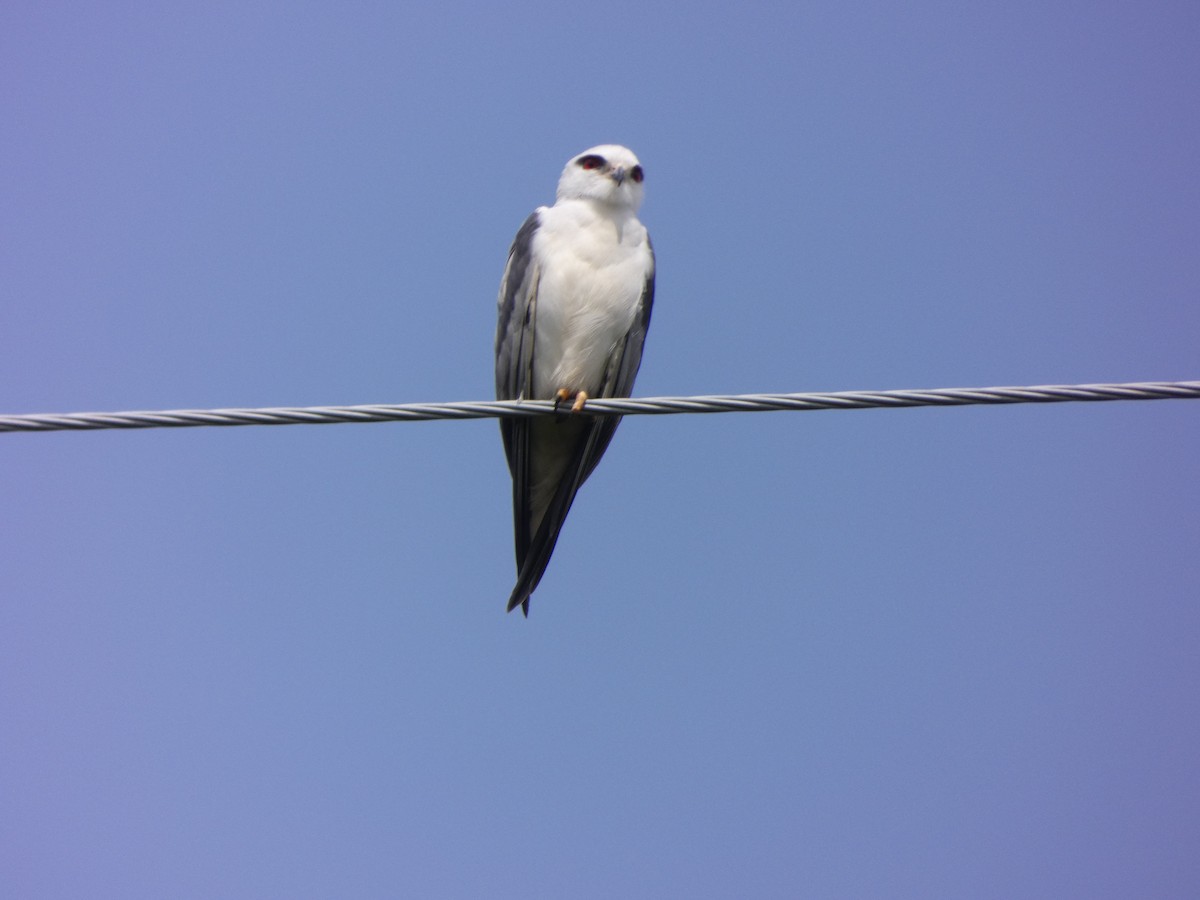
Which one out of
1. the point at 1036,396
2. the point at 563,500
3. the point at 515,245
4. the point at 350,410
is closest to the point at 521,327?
the point at 515,245

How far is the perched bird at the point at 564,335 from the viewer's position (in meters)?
5.67

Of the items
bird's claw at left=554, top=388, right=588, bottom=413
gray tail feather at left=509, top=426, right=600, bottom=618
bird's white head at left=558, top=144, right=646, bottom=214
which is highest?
bird's white head at left=558, top=144, right=646, bottom=214

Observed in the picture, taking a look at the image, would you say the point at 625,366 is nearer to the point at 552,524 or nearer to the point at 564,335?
the point at 564,335

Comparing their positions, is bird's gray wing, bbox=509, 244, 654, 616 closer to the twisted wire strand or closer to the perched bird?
the perched bird

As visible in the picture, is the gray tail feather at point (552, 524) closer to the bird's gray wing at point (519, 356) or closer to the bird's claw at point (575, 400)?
the bird's gray wing at point (519, 356)

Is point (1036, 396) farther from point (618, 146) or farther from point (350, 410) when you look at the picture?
point (618, 146)

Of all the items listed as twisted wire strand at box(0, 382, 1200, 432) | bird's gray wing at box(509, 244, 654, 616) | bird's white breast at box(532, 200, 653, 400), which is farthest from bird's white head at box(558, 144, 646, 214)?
twisted wire strand at box(0, 382, 1200, 432)

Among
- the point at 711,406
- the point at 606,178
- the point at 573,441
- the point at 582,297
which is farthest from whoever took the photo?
the point at 606,178

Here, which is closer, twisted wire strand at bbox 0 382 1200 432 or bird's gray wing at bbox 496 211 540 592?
twisted wire strand at bbox 0 382 1200 432

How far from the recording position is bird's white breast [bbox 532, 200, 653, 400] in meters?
5.66

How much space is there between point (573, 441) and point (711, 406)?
2.18 metres

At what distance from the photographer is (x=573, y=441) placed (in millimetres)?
5887

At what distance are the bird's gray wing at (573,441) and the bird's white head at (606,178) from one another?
17.6 inches

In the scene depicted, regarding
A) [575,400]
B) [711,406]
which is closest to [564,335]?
[575,400]
